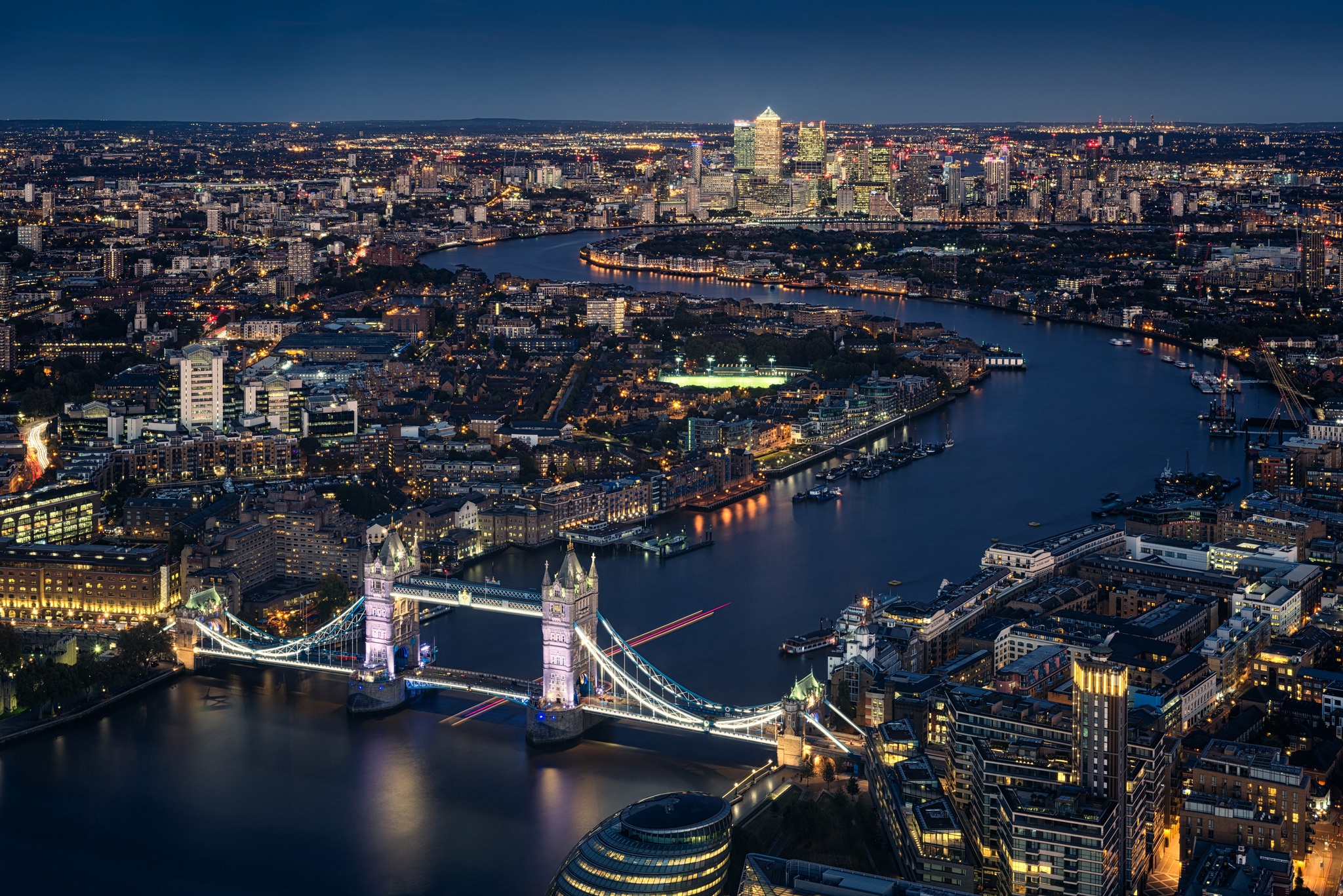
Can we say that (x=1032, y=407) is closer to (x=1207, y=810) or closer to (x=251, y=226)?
(x=1207, y=810)

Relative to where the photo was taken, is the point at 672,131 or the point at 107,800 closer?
the point at 107,800

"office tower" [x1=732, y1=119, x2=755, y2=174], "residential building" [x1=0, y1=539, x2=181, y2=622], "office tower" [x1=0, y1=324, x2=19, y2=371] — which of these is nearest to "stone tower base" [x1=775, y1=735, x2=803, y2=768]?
"residential building" [x1=0, y1=539, x2=181, y2=622]

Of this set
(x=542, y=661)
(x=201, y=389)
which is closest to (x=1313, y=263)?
(x=201, y=389)

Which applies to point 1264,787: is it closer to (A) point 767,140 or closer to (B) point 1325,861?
(B) point 1325,861

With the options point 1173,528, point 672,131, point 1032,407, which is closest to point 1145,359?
point 1032,407

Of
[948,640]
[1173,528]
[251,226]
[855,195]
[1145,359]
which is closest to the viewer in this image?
[948,640]

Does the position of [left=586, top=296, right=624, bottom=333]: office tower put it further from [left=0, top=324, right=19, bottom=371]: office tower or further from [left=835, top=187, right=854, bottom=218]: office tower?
[left=835, top=187, right=854, bottom=218]: office tower
